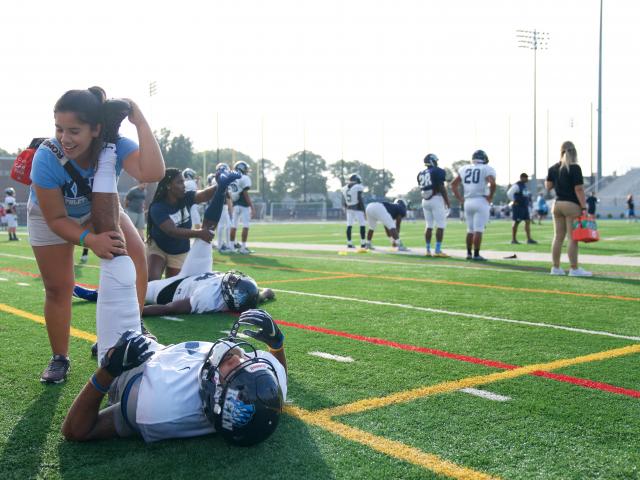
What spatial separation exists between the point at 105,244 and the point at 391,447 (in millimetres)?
1842

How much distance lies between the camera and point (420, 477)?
277cm

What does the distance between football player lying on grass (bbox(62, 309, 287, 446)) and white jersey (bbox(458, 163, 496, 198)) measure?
33.0ft

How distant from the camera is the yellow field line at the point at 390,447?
111 inches

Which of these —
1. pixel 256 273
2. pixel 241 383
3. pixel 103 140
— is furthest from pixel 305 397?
pixel 256 273

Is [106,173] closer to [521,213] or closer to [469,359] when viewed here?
[469,359]

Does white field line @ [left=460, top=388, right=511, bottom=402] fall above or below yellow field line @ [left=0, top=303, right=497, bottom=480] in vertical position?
above

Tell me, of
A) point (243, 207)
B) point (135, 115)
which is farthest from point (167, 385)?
point (243, 207)

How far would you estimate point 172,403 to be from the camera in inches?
122

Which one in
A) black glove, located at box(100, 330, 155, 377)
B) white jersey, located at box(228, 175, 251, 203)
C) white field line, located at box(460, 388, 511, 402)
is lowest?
white field line, located at box(460, 388, 511, 402)

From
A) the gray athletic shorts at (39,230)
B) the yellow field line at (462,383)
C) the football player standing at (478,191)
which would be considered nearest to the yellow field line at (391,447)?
the yellow field line at (462,383)

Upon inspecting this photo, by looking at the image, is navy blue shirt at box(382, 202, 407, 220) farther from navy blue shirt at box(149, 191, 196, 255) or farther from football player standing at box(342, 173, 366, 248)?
navy blue shirt at box(149, 191, 196, 255)

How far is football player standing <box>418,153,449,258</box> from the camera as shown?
46.3 ft

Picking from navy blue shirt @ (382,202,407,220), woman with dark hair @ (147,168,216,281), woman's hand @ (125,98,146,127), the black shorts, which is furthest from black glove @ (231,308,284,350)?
the black shorts

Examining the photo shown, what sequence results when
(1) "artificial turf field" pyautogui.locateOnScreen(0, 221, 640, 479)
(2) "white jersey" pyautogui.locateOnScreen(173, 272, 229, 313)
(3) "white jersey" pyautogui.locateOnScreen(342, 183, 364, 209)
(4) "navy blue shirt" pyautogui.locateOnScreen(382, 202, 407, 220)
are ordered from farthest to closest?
(3) "white jersey" pyautogui.locateOnScreen(342, 183, 364, 209) < (4) "navy blue shirt" pyautogui.locateOnScreen(382, 202, 407, 220) < (2) "white jersey" pyautogui.locateOnScreen(173, 272, 229, 313) < (1) "artificial turf field" pyautogui.locateOnScreen(0, 221, 640, 479)
